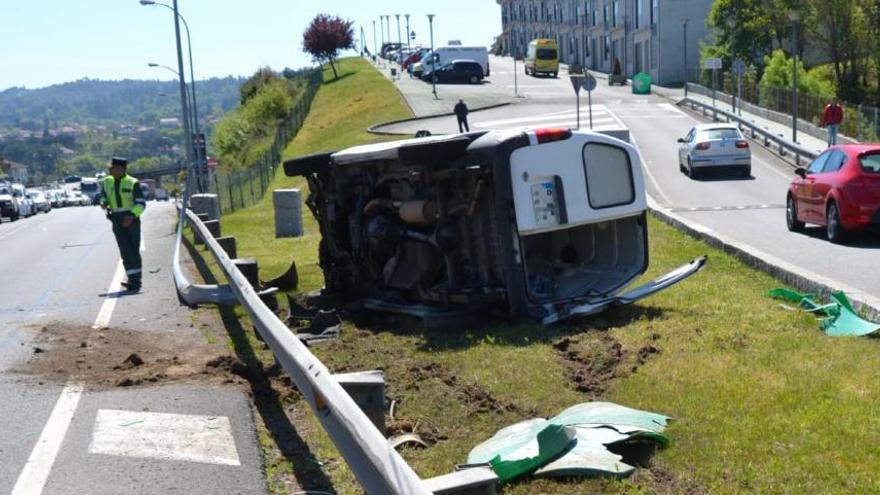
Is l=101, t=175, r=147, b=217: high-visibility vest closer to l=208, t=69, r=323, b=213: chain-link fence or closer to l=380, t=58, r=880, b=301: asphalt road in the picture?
l=380, t=58, r=880, b=301: asphalt road

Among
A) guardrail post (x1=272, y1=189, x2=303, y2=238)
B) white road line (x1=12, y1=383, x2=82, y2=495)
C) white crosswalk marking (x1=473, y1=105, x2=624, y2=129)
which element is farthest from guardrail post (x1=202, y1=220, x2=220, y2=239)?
white crosswalk marking (x1=473, y1=105, x2=624, y2=129)

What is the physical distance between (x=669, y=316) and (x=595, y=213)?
3.74ft

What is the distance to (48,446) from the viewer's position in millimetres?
6762

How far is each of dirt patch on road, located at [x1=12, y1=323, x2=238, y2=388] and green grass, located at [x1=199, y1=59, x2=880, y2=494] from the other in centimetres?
73

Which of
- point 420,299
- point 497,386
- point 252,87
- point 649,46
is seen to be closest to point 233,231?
point 420,299

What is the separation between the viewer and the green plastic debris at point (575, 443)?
5.62m

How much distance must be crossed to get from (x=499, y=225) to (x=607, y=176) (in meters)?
1.39

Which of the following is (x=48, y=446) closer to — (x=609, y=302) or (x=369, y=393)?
(x=369, y=393)

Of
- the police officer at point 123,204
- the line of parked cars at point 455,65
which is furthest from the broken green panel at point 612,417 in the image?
the line of parked cars at point 455,65

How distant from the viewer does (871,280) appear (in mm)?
13219

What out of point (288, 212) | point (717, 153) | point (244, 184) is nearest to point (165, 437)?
point (288, 212)

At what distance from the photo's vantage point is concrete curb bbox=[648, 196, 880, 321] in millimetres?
9484

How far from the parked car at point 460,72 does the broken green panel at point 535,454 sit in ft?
248

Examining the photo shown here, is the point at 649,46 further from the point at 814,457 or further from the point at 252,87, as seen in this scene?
the point at 814,457
